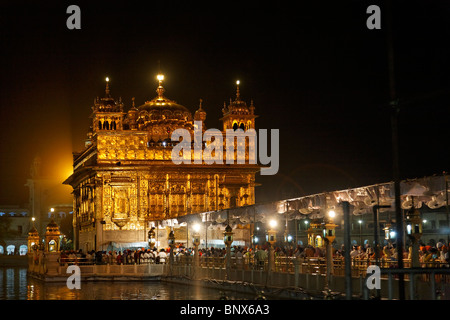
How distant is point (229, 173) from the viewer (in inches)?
2063

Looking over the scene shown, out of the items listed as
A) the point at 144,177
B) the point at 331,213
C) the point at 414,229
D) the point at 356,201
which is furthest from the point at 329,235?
the point at 144,177

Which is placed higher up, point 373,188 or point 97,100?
point 97,100

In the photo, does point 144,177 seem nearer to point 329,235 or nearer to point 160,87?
point 160,87

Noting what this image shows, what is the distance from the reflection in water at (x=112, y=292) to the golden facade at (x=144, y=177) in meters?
15.6

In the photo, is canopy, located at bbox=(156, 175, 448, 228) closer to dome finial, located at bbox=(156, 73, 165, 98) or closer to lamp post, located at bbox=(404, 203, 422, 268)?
lamp post, located at bbox=(404, 203, 422, 268)

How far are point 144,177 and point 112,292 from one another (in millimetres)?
22556

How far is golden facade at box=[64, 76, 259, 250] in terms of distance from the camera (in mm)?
50188

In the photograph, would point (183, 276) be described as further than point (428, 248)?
Yes

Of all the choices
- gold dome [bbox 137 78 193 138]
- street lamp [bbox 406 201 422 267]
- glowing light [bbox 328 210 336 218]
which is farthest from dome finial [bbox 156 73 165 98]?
street lamp [bbox 406 201 422 267]

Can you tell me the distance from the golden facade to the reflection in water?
15643 mm

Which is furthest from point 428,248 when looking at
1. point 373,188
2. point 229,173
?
point 229,173

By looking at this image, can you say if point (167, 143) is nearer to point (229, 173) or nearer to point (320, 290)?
point (229, 173)
